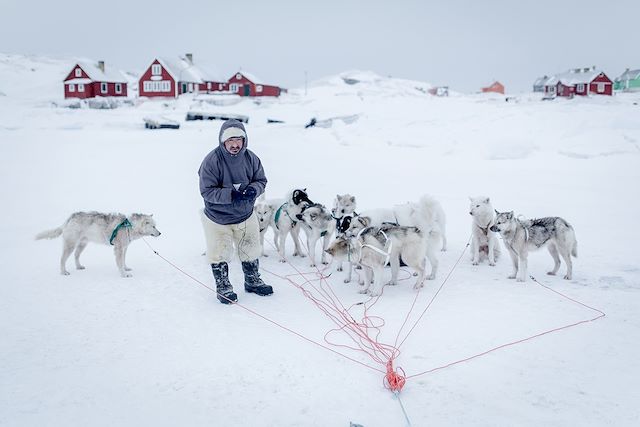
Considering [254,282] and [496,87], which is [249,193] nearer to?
[254,282]

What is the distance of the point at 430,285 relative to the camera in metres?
6.00

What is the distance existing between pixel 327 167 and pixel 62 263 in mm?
9767

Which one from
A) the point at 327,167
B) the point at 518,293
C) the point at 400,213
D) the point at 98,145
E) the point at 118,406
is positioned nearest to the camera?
the point at 118,406

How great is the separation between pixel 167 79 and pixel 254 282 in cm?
4249

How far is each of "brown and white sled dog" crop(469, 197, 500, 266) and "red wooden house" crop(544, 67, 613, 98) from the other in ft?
140

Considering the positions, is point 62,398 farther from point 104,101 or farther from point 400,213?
point 104,101

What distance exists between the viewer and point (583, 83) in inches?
1763

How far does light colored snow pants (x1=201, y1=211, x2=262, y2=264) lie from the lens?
552cm

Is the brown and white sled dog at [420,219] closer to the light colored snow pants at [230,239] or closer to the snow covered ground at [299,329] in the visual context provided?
the snow covered ground at [299,329]

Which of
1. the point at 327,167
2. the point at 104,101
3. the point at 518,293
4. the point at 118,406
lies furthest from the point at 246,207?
the point at 104,101

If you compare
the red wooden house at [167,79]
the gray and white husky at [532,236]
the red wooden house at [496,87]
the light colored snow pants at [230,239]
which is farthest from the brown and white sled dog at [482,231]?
the red wooden house at [496,87]

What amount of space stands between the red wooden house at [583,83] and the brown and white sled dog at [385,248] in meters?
44.2

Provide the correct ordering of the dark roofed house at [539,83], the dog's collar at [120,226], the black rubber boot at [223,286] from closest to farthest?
1. the black rubber boot at [223,286]
2. the dog's collar at [120,226]
3. the dark roofed house at [539,83]

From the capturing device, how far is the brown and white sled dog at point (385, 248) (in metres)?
5.68
